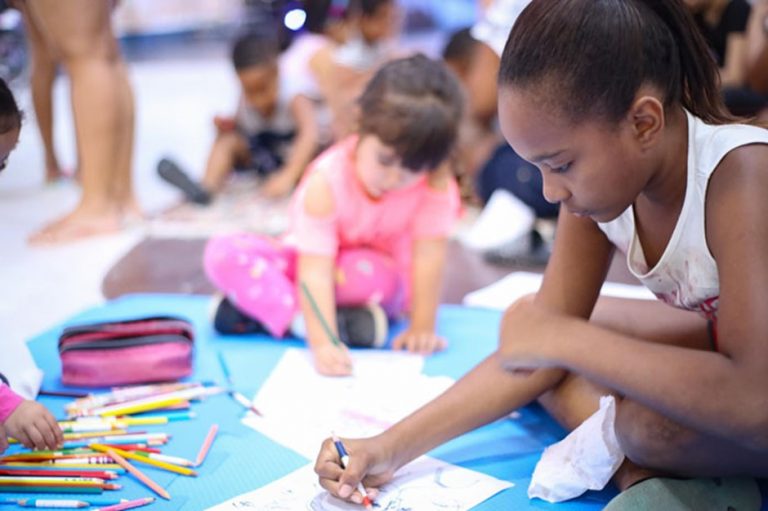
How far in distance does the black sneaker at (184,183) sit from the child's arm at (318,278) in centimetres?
132

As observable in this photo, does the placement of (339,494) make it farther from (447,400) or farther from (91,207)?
(91,207)

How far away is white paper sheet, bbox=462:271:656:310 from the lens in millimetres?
1713

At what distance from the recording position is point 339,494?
923mm

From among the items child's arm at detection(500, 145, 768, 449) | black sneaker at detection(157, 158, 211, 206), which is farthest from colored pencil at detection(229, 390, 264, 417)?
black sneaker at detection(157, 158, 211, 206)

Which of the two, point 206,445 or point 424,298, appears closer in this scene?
point 206,445

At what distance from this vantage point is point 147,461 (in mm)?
1063

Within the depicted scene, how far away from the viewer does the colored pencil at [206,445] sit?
1077mm

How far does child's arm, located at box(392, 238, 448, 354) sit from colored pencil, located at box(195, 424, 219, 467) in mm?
442

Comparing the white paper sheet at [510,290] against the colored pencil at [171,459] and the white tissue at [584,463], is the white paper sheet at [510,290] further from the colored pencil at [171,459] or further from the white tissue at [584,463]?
the colored pencil at [171,459]

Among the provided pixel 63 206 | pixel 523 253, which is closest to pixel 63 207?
pixel 63 206

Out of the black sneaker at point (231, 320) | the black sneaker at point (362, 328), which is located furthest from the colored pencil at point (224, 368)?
the black sneaker at point (362, 328)

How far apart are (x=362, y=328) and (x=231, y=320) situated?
10.4 inches

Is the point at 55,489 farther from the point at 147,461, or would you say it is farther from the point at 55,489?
the point at 147,461

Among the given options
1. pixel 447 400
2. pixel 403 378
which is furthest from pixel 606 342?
pixel 403 378
